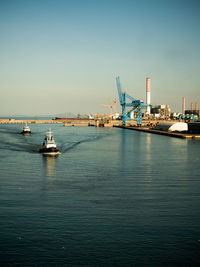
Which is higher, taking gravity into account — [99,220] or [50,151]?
[50,151]

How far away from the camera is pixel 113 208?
20531 millimetres

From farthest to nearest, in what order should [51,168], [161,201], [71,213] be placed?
[51,168], [161,201], [71,213]

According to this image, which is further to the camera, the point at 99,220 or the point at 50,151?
the point at 50,151

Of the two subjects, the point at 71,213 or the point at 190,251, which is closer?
the point at 190,251

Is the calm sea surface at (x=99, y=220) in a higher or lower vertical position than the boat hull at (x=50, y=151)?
lower

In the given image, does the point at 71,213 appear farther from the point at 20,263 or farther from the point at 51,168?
the point at 51,168

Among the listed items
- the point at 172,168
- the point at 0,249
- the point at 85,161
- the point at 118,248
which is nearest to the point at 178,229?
the point at 118,248

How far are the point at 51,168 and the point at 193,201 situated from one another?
21.6m

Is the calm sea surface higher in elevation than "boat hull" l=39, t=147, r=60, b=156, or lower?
lower

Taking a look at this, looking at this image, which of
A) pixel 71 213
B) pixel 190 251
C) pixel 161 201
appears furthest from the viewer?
pixel 161 201

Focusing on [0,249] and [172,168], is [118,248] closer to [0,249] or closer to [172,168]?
[0,249]

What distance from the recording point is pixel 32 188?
26.5 m

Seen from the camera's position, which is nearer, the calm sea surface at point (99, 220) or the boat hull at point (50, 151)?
the calm sea surface at point (99, 220)

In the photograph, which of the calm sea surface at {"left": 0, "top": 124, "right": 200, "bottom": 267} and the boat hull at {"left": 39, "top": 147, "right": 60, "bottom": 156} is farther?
the boat hull at {"left": 39, "top": 147, "right": 60, "bottom": 156}
